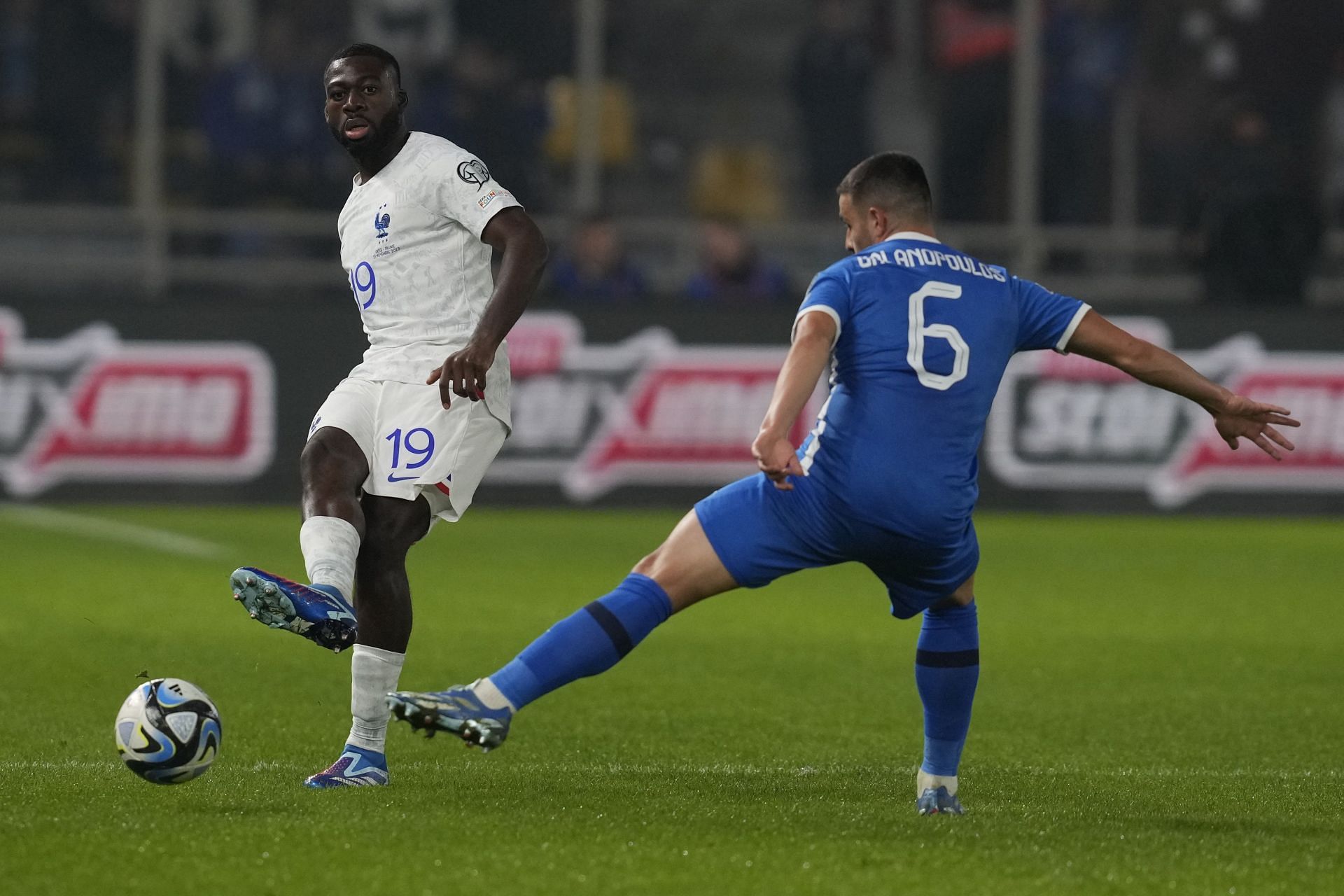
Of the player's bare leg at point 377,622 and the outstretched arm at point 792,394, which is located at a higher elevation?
the outstretched arm at point 792,394

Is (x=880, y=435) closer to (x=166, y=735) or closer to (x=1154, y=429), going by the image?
(x=166, y=735)

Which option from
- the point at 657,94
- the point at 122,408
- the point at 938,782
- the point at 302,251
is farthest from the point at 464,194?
the point at 657,94

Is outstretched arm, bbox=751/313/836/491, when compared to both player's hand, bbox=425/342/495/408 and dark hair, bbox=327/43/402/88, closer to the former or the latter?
player's hand, bbox=425/342/495/408

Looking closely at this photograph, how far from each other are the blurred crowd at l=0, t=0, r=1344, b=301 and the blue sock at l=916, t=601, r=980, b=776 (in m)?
11.0

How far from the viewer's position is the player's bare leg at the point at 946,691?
5.17m

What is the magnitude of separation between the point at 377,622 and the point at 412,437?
503 mm

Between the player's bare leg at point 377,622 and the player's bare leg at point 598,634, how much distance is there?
2.19 ft

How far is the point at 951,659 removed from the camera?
5180 mm

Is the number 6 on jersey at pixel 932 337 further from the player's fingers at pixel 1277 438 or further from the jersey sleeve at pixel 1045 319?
the player's fingers at pixel 1277 438

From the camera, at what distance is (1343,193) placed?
1705 centimetres

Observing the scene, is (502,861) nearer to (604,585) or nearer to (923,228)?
(923,228)

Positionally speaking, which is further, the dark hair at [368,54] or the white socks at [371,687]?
the dark hair at [368,54]

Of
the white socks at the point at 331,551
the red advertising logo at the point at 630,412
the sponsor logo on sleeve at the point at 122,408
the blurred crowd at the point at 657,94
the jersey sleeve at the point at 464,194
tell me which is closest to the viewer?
the white socks at the point at 331,551

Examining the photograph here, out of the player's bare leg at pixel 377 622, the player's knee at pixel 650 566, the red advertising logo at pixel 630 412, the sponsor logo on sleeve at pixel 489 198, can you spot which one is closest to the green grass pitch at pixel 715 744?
the player's bare leg at pixel 377 622
